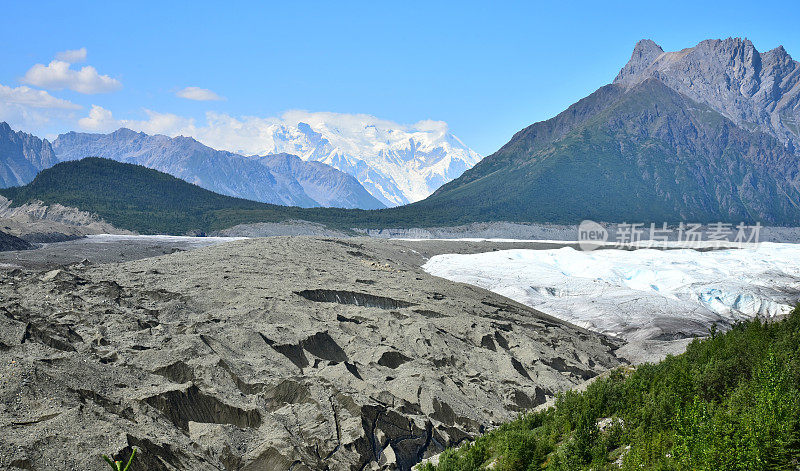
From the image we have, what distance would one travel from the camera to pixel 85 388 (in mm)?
17359

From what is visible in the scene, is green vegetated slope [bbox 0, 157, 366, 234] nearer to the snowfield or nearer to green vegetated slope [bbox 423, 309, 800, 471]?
the snowfield

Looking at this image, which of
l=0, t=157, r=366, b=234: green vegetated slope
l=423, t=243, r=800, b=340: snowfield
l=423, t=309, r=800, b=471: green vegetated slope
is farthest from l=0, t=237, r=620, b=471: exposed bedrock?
l=0, t=157, r=366, b=234: green vegetated slope

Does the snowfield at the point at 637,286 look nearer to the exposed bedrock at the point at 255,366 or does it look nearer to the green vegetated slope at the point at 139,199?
the exposed bedrock at the point at 255,366

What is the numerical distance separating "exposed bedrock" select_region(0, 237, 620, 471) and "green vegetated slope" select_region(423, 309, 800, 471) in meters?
3.96

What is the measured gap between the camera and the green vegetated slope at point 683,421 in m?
11.4

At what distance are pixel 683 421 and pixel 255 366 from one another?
45.7ft

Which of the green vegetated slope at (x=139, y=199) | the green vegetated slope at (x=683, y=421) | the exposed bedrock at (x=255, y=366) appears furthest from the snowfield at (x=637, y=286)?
the green vegetated slope at (x=139, y=199)

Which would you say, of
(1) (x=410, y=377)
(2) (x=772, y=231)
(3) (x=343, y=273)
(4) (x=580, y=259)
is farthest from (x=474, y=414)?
(2) (x=772, y=231)

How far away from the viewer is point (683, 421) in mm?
13875

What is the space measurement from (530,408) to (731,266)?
157 feet

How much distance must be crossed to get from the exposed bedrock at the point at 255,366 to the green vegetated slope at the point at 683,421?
156 inches

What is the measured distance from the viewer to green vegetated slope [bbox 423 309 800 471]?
449 inches

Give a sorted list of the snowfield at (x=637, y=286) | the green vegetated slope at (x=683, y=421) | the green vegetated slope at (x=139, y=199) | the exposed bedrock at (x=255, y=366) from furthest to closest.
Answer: the green vegetated slope at (x=139, y=199) → the snowfield at (x=637, y=286) → the exposed bedrock at (x=255, y=366) → the green vegetated slope at (x=683, y=421)

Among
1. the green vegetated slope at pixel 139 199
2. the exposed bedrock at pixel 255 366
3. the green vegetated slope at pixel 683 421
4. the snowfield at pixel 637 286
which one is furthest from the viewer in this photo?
the green vegetated slope at pixel 139 199
